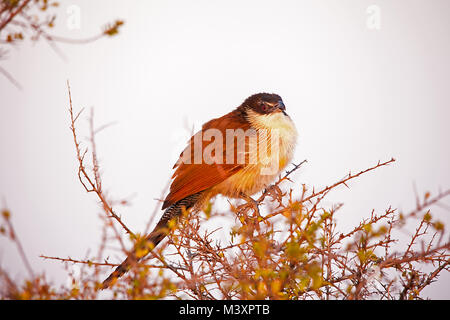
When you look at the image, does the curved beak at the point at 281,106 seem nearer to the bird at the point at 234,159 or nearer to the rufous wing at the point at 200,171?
the bird at the point at 234,159

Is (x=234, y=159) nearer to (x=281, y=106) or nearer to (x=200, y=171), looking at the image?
(x=200, y=171)

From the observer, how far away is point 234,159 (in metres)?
2.69

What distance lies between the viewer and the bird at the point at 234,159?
2641mm

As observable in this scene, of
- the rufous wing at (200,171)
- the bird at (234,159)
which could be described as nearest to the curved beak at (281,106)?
the bird at (234,159)

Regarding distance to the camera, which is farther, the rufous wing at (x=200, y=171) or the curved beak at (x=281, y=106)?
the curved beak at (x=281, y=106)

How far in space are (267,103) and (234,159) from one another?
538 mm

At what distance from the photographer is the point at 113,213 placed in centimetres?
191

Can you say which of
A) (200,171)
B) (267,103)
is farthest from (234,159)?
(267,103)

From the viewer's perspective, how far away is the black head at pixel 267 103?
9.43 ft

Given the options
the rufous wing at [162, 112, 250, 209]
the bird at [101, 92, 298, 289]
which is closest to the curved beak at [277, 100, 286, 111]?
the bird at [101, 92, 298, 289]

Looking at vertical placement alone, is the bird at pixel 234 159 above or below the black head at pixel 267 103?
below

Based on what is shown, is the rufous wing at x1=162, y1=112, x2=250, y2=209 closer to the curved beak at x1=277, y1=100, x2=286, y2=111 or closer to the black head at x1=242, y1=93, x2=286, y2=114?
the black head at x1=242, y1=93, x2=286, y2=114
